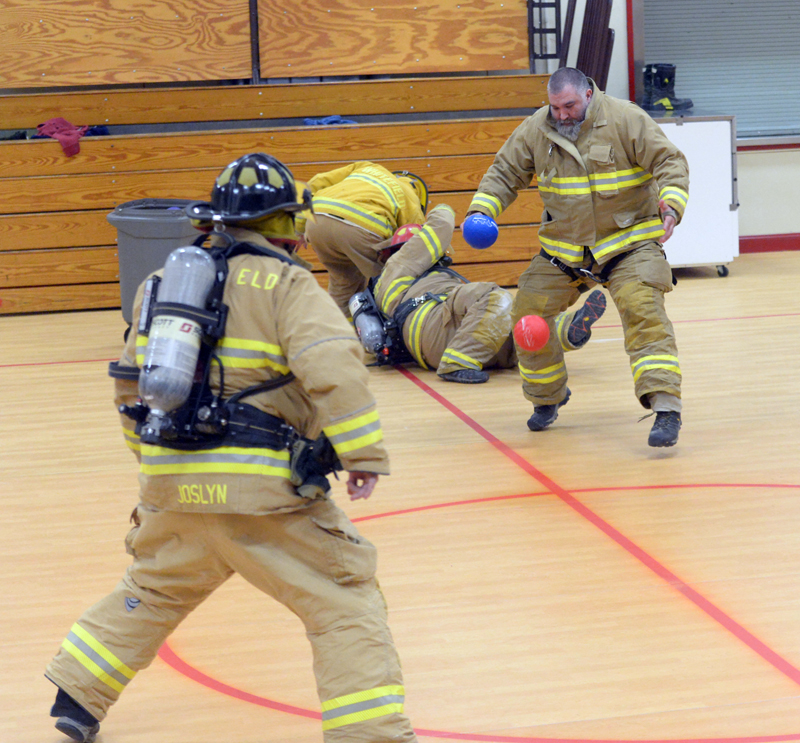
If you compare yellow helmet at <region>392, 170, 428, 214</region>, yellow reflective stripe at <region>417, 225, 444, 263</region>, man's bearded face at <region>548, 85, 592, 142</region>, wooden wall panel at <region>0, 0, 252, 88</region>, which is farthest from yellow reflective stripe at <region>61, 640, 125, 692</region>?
wooden wall panel at <region>0, 0, 252, 88</region>

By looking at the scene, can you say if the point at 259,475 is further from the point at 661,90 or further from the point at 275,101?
the point at 661,90

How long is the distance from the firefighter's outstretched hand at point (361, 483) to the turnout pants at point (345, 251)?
4.48 m

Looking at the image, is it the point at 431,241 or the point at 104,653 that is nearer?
the point at 104,653

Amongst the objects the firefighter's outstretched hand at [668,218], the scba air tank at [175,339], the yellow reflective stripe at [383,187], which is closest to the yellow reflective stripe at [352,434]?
the scba air tank at [175,339]

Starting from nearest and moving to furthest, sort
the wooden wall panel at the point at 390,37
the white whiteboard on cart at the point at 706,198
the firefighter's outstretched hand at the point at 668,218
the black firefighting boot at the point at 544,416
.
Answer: the firefighter's outstretched hand at the point at 668,218 < the black firefighting boot at the point at 544,416 < the white whiteboard on cart at the point at 706,198 < the wooden wall panel at the point at 390,37

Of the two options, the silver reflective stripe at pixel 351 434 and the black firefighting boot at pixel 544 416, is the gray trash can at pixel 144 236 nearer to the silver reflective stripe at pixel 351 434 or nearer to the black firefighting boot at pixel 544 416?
the black firefighting boot at pixel 544 416

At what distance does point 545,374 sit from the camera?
4887mm

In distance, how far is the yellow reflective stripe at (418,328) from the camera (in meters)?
6.39

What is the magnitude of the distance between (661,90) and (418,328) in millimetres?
4887

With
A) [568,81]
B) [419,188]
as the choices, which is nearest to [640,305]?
[568,81]

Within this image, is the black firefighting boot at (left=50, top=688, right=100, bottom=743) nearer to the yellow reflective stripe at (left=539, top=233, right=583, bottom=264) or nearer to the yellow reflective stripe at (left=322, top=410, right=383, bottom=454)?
the yellow reflective stripe at (left=322, top=410, right=383, bottom=454)

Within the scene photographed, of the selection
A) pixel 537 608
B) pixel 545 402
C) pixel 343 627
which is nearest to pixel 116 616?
pixel 343 627

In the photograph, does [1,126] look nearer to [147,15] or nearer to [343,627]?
[147,15]

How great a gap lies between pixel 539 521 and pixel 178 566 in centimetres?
178
